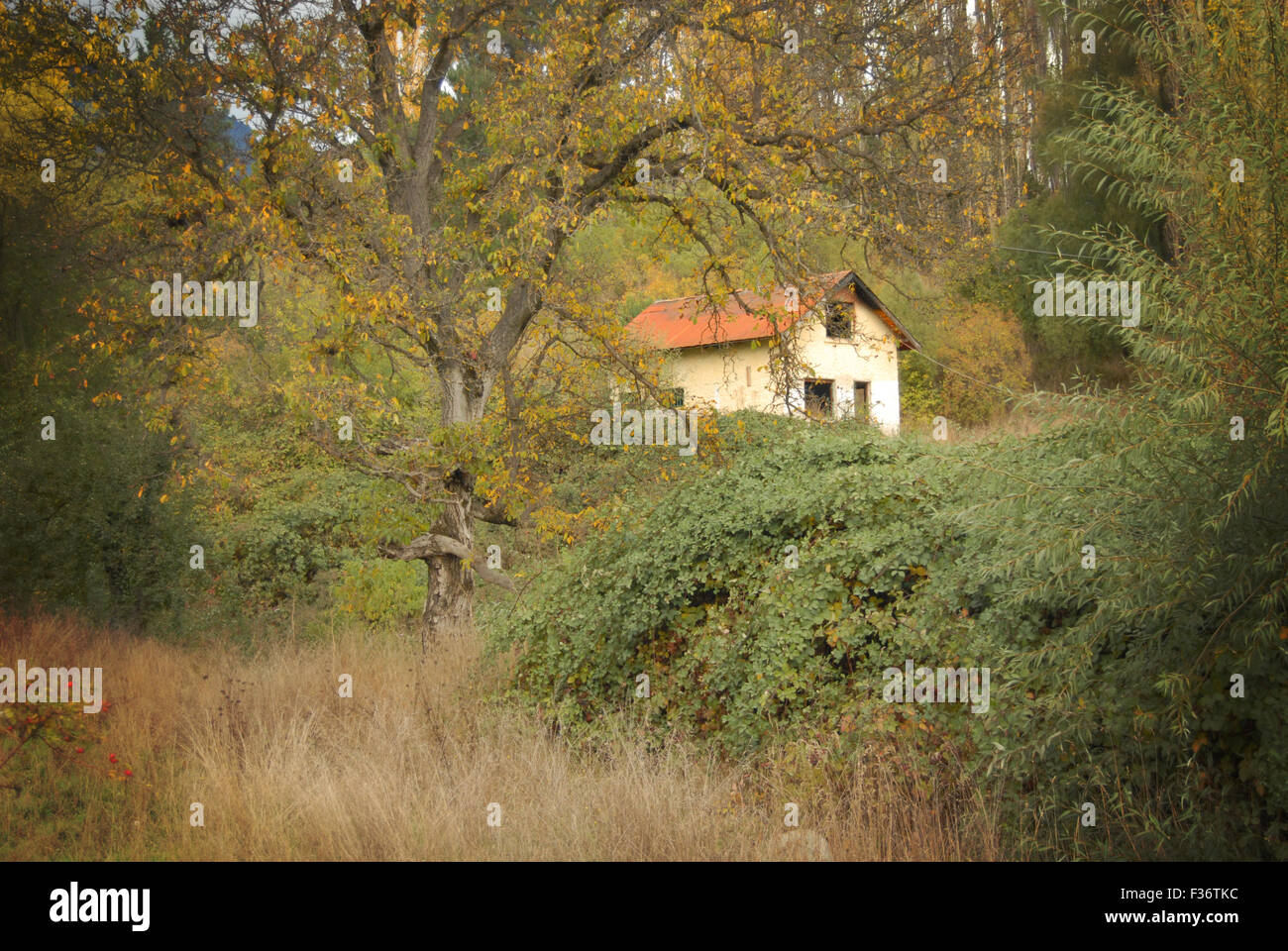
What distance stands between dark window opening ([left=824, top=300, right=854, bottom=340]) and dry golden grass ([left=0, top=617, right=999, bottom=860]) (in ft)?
15.7

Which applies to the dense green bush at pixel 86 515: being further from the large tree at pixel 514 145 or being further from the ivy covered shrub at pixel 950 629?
the ivy covered shrub at pixel 950 629

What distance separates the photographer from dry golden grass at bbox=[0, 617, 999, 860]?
18.1ft

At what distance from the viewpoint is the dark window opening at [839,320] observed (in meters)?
9.85

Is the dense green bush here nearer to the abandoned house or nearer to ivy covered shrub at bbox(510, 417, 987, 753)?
ivy covered shrub at bbox(510, 417, 987, 753)

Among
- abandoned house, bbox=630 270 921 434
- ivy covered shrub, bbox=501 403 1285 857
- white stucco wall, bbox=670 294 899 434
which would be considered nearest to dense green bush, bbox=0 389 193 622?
ivy covered shrub, bbox=501 403 1285 857

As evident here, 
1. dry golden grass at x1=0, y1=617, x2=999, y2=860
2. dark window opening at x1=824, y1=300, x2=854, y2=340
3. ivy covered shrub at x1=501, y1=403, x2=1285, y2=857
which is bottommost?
dry golden grass at x1=0, y1=617, x2=999, y2=860

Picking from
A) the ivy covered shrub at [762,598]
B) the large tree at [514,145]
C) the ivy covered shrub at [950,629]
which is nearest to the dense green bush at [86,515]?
the large tree at [514,145]

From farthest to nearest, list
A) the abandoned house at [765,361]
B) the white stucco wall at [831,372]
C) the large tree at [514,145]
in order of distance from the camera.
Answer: the white stucco wall at [831,372], the abandoned house at [765,361], the large tree at [514,145]

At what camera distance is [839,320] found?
10.7 m

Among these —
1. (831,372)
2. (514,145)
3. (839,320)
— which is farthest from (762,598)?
(831,372)

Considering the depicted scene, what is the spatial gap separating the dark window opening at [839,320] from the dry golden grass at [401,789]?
4773 millimetres

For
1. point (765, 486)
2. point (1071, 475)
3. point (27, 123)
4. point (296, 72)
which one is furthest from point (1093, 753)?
point (27, 123)

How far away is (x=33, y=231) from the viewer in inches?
542

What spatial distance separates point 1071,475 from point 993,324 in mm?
22608
